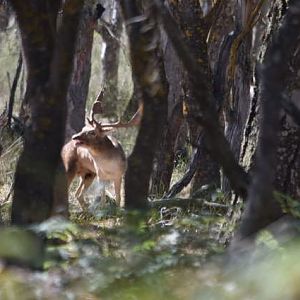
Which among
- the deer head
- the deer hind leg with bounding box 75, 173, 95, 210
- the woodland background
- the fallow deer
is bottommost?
the deer hind leg with bounding box 75, 173, 95, 210

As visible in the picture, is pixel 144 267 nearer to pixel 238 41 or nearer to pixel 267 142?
pixel 267 142

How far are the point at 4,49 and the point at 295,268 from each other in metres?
29.0

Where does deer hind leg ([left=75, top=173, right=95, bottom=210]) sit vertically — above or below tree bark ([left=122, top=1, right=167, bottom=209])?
below

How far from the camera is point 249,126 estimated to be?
688 cm

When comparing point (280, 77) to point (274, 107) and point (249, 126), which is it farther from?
point (249, 126)

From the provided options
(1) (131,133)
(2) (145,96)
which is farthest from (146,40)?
(1) (131,133)

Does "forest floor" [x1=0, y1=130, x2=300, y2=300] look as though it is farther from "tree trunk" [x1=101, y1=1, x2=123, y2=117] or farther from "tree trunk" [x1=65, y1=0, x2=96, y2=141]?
"tree trunk" [x1=101, y1=1, x2=123, y2=117]

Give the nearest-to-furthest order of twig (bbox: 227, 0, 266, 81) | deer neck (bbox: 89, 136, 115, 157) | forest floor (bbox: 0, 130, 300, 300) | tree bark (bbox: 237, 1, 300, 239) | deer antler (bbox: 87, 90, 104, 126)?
forest floor (bbox: 0, 130, 300, 300), tree bark (bbox: 237, 1, 300, 239), twig (bbox: 227, 0, 266, 81), deer antler (bbox: 87, 90, 104, 126), deer neck (bbox: 89, 136, 115, 157)

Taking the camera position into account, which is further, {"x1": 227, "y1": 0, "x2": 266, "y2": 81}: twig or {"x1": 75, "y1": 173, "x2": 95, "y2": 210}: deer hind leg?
{"x1": 75, "y1": 173, "x2": 95, "y2": 210}: deer hind leg

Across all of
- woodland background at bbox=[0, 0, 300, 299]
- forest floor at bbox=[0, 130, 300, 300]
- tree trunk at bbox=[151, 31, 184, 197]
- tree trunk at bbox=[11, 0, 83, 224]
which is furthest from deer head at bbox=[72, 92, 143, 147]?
forest floor at bbox=[0, 130, 300, 300]

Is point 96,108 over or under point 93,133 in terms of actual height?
over

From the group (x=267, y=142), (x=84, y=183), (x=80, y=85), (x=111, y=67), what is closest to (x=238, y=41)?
(x=84, y=183)

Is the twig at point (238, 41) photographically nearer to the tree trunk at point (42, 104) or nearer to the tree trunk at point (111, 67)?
the tree trunk at point (42, 104)

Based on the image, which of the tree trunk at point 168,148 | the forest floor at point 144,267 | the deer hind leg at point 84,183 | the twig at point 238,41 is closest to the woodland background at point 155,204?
the forest floor at point 144,267
